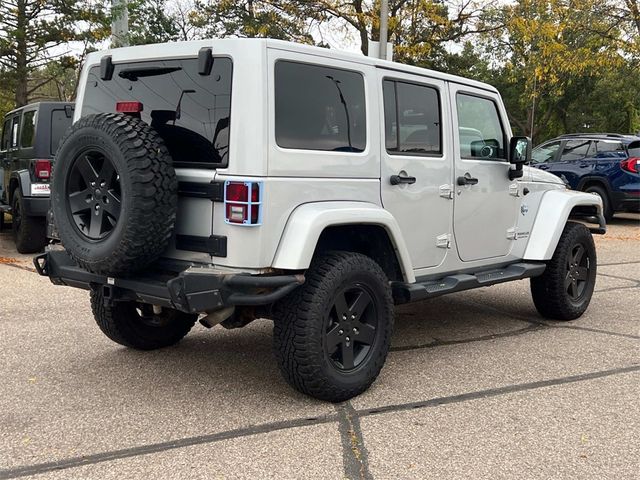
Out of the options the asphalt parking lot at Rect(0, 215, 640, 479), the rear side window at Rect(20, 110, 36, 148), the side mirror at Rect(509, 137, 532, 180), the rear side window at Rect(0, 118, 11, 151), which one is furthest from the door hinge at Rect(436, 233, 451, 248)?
the rear side window at Rect(0, 118, 11, 151)

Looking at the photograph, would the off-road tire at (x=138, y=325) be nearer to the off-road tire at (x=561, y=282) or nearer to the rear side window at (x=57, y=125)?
the off-road tire at (x=561, y=282)

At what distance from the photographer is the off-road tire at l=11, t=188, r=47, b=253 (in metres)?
8.95

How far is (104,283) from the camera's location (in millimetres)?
3764

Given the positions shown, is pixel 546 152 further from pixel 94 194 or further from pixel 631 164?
pixel 94 194

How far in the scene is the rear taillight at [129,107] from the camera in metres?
3.73

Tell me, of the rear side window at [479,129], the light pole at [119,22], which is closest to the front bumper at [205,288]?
the rear side window at [479,129]

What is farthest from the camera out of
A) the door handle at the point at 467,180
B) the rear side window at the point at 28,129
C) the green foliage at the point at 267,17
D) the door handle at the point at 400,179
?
the green foliage at the point at 267,17

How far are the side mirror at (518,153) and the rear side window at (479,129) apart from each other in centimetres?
9

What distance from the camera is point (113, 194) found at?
3.54m

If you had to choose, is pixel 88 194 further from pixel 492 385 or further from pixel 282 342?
pixel 492 385

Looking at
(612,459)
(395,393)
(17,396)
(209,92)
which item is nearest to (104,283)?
(17,396)

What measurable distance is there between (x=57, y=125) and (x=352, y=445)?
284 inches

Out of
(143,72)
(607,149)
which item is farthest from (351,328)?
(607,149)

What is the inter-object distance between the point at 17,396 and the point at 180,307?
133 centimetres
